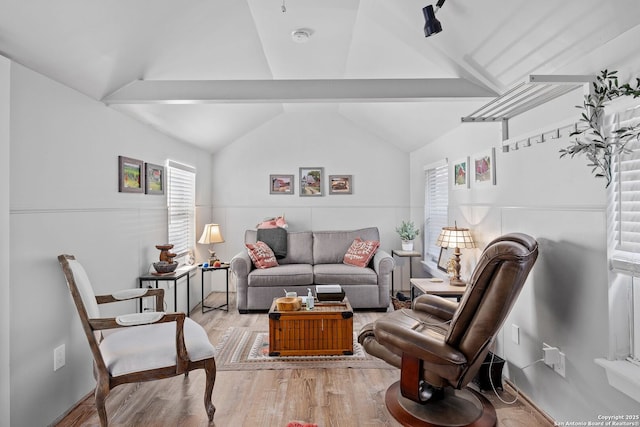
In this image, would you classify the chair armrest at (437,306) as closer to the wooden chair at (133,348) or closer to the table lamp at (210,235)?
the wooden chair at (133,348)

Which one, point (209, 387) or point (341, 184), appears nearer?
point (209, 387)

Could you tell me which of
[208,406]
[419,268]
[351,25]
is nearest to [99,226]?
[208,406]

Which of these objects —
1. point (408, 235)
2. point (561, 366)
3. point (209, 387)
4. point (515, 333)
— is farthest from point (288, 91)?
point (408, 235)

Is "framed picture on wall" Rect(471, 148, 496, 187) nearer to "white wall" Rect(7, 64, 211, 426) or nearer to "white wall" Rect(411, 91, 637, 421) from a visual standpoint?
"white wall" Rect(411, 91, 637, 421)

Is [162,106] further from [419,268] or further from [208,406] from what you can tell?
[419,268]

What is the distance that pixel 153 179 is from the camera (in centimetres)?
369

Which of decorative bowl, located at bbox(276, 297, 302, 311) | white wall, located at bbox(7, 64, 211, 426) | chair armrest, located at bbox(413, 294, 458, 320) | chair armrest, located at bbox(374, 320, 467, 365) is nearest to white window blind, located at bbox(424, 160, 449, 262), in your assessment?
chair armrest, located at bbox(413, 294, 458, 320)

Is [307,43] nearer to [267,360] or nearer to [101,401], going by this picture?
[267,360]

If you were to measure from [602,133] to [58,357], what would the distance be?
3441 mm

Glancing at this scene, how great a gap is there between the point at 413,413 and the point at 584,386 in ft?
3.16

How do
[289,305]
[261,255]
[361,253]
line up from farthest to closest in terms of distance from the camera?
1. [361,253]
2. [261,255]
3. [289,305]

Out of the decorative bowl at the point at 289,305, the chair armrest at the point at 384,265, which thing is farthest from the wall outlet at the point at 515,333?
the chair armrest at the point at 384,265

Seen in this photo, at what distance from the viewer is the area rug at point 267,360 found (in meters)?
2.93

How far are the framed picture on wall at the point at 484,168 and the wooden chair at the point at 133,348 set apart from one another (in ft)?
8.42
